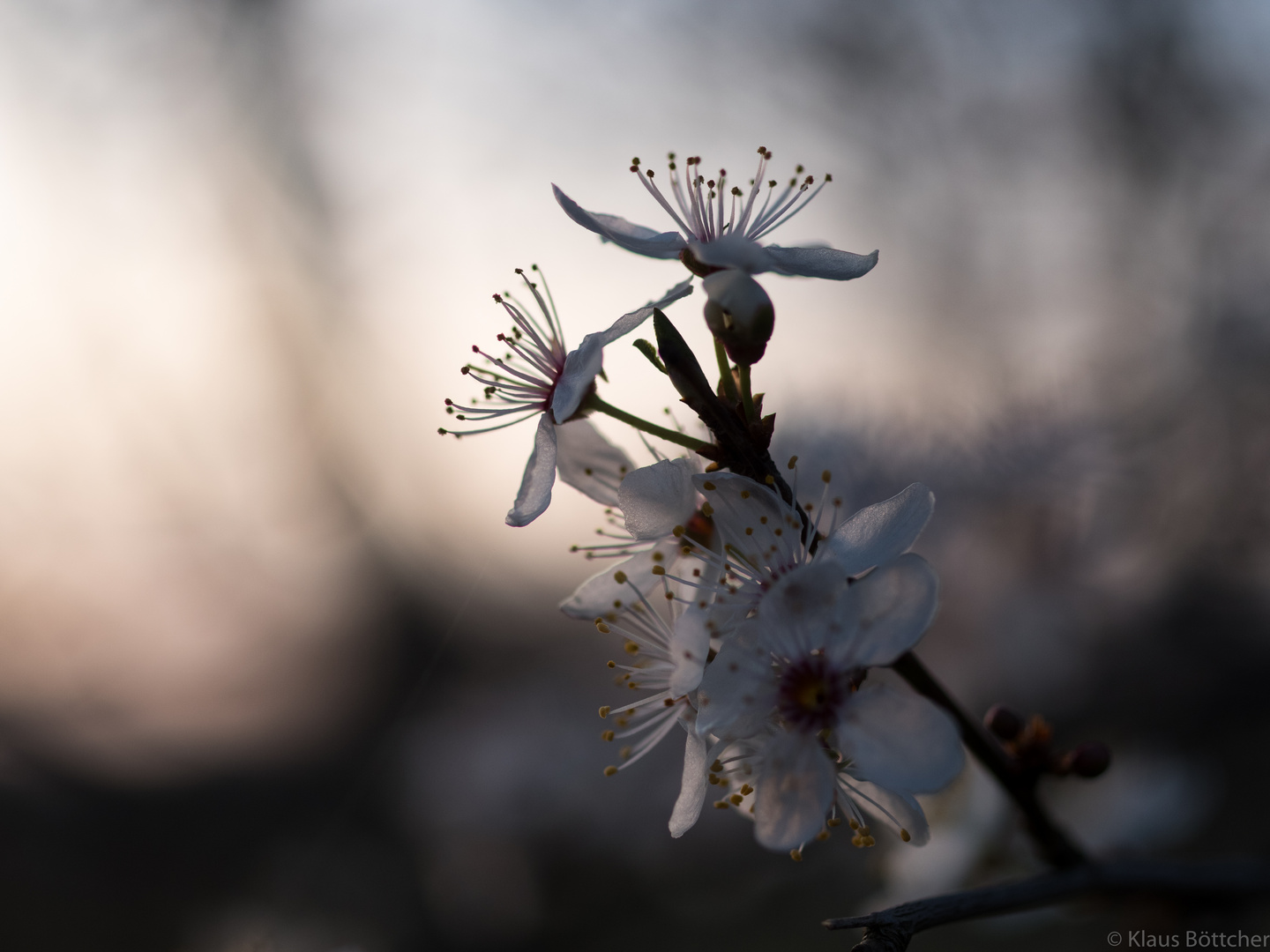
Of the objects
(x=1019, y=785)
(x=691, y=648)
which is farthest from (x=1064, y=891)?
(x=691, y=648)

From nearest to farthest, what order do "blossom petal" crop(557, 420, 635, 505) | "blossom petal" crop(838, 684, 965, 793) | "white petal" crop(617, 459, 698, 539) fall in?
"blossom petal" crop(838, 684, 965, 793) < "white petal" crop(617, 459, 698, 539) < "blossom petal" crop(557, 420, 635, 505)

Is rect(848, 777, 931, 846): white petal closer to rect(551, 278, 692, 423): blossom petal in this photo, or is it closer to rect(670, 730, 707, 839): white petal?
rect(670, 730, 707, 839): white petal

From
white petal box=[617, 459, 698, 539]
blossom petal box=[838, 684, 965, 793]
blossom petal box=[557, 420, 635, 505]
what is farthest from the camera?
blossom petal box=[557, 420, 635, 505]

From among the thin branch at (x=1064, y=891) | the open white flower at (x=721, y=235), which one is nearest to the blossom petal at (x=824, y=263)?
the open white flower at (x=721, y=235)

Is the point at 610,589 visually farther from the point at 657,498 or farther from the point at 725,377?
the point at 725,377

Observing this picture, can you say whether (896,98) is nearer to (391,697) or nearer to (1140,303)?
(1140,303)

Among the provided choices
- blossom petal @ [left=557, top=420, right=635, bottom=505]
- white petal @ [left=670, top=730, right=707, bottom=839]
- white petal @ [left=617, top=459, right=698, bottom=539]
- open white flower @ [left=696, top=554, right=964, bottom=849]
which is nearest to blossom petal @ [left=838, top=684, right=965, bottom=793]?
open white flower @ [left=696, top=554, right=964, bottom=849]
